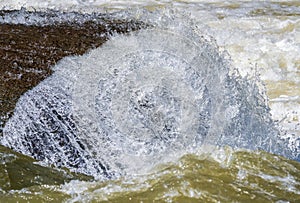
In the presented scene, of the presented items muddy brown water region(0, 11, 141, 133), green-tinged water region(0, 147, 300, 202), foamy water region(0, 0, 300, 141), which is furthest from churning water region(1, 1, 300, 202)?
foamy water region(0, 0, 300, 141)

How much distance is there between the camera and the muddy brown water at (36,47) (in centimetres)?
438

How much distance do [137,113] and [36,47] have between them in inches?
52.6

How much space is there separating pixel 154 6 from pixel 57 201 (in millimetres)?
6257

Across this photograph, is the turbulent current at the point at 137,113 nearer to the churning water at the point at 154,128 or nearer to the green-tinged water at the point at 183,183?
the churning water at the point at 154,128

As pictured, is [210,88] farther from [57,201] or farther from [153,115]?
[57,201]

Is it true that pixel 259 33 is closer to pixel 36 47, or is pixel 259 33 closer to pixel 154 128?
pixel 36 47

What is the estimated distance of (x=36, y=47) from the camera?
4.89 m

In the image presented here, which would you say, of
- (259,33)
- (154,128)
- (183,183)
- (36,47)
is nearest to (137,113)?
(154,128)

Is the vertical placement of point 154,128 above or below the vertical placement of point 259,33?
below

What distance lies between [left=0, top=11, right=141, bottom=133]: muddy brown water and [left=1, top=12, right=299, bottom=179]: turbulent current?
13 centimetres

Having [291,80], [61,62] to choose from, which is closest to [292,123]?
[291,80]

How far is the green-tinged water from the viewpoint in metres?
3.17

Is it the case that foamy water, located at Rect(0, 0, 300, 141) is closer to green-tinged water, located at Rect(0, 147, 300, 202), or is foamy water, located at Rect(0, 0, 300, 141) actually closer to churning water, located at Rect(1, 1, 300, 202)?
churning water, located at Rect(1, 1, 300, 202)

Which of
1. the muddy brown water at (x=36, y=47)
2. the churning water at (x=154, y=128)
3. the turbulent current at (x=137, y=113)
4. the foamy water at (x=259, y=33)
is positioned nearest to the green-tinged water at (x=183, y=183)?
the churning water at (x=154, y=128)
